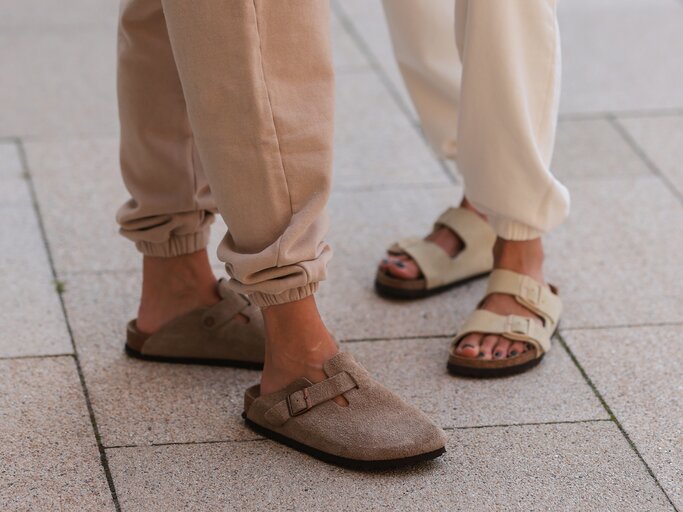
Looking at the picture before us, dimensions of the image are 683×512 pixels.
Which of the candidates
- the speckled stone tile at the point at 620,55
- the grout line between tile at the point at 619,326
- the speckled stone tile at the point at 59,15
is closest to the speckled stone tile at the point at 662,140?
the speckled stone tile at the point at 620,55

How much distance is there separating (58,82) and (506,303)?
198 cm

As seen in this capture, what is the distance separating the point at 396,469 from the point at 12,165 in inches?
64.8

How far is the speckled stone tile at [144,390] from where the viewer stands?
6.36ft

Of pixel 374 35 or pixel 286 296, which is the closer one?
pixel 286 296

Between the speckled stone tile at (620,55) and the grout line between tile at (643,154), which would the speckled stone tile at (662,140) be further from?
the speckled stone tile at (620,55)

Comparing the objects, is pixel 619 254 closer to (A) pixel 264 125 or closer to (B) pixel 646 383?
(B) pixel 646 383

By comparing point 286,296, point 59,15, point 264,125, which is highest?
point 264,125

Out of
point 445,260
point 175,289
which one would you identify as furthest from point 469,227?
point 175,289

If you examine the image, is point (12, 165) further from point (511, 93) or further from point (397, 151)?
point (511, 93)

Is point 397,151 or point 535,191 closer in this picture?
point 535,191

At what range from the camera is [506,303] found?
2.20 meters

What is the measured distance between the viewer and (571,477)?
1824 mm

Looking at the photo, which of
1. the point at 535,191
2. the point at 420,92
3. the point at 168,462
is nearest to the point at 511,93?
the point at 535,191

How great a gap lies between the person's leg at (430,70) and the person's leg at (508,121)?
0.25 meters
